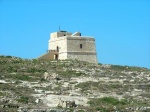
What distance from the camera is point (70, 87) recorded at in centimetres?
3089

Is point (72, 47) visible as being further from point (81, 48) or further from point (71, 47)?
point (81, 48)

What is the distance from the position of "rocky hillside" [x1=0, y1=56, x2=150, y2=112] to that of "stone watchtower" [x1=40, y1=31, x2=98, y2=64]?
27.2 ft

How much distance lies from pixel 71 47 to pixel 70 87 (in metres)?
20.5

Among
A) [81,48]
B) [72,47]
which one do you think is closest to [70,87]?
[72,47]

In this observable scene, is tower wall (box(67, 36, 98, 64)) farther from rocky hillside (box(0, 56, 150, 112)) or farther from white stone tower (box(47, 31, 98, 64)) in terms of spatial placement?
rocky hillside (box(0, 56, 150, 112))

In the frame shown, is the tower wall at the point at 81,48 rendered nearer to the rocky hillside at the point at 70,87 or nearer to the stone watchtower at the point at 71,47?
the stone watchtower at the point at 71,47

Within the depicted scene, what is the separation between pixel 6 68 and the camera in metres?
36.6

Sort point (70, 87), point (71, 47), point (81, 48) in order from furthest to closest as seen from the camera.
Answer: point (81, 48) < point (71, 47) < point (70, 87)

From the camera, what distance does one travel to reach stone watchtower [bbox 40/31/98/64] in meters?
50.9

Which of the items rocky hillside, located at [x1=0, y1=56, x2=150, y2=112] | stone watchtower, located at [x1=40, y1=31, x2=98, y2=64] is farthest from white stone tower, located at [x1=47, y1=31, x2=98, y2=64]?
rocky hillside, located at [x1=0, y1=56, x2=150, y2=112]

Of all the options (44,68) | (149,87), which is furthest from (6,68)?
(149,87)

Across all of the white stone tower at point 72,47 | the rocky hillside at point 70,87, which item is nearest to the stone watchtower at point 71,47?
the white stone tower at point 72,47

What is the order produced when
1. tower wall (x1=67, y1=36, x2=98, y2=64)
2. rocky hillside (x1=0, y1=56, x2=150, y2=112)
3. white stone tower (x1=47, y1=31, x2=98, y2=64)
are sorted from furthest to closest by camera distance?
tower wall (x1=67, y1=36, x2=98, y2=64) → white stone tower (x1=47, y1=31, x2=98, y2=64) → rocky hillside (x1=0, y1=56, x2=150, y2=112)

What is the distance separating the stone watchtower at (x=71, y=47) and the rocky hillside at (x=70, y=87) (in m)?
8.30
